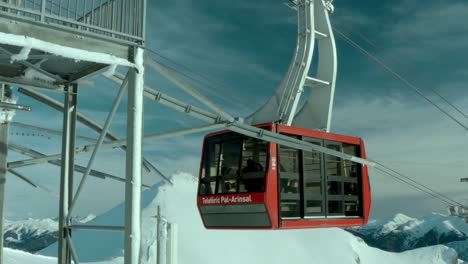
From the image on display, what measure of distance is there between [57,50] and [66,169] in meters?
3.17

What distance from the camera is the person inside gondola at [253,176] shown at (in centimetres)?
1341

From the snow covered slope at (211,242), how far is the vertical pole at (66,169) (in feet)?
103

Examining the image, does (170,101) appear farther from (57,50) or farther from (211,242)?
(211,242)

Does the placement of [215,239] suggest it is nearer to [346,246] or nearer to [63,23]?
[346,246]

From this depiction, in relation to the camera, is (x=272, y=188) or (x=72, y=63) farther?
(x=272, y=188)

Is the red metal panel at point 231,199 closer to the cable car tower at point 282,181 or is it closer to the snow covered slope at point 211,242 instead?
the cable car tower at point 282,181

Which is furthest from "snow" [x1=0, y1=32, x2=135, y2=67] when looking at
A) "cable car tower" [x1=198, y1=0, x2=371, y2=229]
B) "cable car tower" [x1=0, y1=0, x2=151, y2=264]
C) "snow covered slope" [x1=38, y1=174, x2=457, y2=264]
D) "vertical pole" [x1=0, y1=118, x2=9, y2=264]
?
"snow covered slope" [x1=38, y1=174, x2=457, y2=264]

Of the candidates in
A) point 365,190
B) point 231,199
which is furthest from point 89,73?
point 365,190

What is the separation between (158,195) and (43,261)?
91.1 feet

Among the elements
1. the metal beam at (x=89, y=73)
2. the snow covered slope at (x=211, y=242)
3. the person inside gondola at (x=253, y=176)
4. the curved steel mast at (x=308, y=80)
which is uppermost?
the curved steel mast at (x=308, y=80)

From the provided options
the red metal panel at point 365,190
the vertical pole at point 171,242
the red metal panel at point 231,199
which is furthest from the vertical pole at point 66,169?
the red metal panel at point 365,190

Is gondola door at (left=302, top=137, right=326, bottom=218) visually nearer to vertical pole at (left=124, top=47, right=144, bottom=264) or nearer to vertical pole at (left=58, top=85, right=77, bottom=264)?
vertical pole at (left=58, top=85, right=77, bottom=264)

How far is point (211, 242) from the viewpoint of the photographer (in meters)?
49.1

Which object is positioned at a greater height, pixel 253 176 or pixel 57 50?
pixel 57 50
